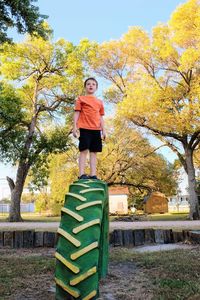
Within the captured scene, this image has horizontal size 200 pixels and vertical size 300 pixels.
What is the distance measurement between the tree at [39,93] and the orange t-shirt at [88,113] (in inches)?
758

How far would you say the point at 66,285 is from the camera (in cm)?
288

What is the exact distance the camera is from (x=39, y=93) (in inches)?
1102

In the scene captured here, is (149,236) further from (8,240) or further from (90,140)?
(90,140)

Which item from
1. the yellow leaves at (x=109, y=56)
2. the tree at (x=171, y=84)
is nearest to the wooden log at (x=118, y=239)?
the tree at (x=171, y=84)

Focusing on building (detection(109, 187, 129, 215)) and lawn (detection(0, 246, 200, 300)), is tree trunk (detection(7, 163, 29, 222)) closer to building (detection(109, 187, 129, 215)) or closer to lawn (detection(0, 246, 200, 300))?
lawn (detection(0, 246, 200, 300))

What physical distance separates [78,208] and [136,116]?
74.5ft

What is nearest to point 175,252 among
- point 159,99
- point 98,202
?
point 98,202

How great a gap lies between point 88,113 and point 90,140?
1.25 feet

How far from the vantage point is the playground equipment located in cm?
287

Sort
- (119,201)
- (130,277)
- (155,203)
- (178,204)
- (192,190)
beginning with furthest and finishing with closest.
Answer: (178,204) < (155,203) < (119,201) < (192,190) < (130,277)

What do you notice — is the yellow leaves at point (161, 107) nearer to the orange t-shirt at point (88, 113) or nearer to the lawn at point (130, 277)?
the lawn at point (130, 277)

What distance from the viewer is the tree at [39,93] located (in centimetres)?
2495

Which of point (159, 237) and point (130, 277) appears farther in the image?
point (159, 237)

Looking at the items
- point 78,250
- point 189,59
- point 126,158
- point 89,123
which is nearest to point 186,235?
point 89,123
